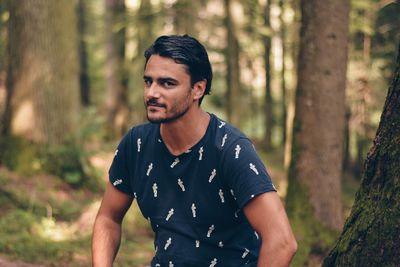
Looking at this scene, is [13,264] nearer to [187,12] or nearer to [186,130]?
[186,130]

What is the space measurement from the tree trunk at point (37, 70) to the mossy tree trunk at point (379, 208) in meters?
8.91

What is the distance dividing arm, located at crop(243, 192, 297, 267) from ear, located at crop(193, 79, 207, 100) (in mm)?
670

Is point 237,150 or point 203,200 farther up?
point 237,150

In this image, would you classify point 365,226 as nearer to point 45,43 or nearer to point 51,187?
point 51,187

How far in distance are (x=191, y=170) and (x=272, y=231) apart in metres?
0.58

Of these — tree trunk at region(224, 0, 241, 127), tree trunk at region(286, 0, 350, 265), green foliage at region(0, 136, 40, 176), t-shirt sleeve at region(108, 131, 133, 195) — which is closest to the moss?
tree trunk at region(286, 0, 350, 265)

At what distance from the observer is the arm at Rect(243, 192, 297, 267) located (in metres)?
3.13

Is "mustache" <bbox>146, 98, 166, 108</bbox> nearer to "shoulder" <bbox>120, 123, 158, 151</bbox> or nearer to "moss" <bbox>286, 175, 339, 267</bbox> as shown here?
"shoulder" <bbox>120, 123, 158, 151</bbox>

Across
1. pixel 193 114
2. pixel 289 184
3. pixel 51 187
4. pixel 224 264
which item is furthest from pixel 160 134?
pixel 51 187

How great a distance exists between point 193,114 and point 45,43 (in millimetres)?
8802

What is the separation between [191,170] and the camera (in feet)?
11.4

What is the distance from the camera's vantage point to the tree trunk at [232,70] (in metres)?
18.1

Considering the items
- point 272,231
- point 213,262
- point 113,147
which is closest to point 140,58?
point 113,147

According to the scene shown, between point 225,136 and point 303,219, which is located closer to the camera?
point 225,136
